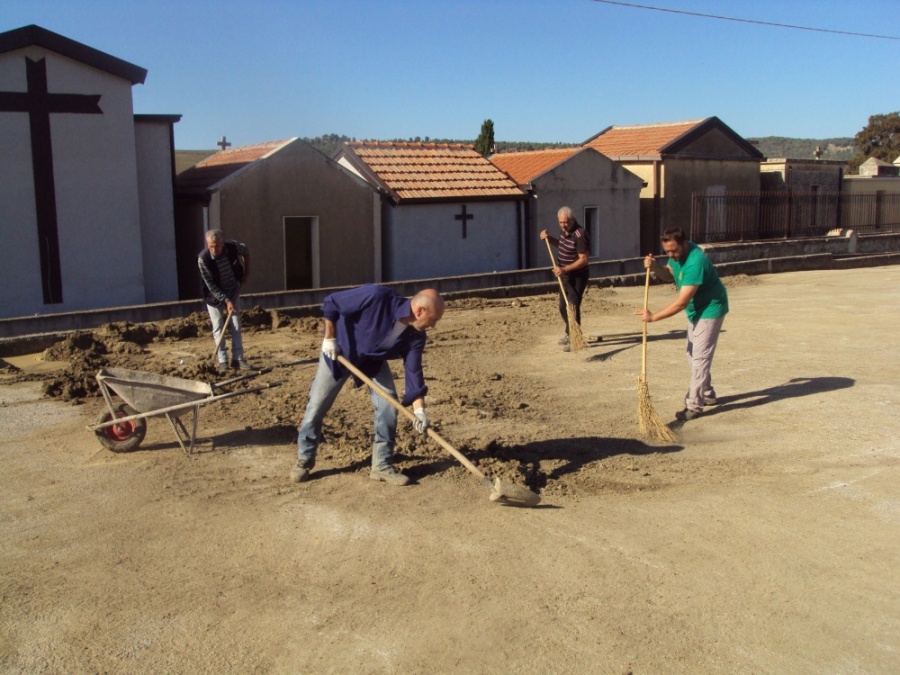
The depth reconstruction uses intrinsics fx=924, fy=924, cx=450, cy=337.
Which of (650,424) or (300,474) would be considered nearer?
(300,474)

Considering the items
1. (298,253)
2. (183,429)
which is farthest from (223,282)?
(298,253)

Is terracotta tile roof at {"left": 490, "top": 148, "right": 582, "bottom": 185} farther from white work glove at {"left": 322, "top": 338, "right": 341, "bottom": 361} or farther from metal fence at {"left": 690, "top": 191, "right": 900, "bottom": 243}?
white work glove at {"left": 322, "top": 338, "right": 341, "bottom": 361}

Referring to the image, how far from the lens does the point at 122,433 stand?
7.57m

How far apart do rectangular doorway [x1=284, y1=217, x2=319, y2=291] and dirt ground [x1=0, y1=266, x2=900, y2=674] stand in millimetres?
11204

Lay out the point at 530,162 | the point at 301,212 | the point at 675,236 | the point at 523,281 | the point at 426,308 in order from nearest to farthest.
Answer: the point at 426,308 < the point at 675,236 < the point at 523,281 < the point at 301,212 < the point at 530,162

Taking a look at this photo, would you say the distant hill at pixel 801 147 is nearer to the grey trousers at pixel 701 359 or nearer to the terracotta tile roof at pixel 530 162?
the terracotta tile roof at pixel 530 162

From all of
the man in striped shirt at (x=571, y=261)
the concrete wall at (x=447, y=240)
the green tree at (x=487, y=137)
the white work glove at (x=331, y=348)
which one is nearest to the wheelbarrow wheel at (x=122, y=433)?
the white work glove at (x=331, y=348)

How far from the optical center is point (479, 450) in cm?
735

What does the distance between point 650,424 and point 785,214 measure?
24111 millimetres

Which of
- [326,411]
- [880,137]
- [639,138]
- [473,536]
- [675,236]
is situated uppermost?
[880,137]

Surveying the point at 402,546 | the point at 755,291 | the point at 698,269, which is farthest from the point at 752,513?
the point at 755,291

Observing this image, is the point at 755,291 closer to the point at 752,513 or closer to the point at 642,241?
the point at 642,241

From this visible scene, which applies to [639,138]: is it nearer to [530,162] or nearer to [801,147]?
[530,162]

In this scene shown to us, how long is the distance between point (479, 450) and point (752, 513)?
7.15 ft
